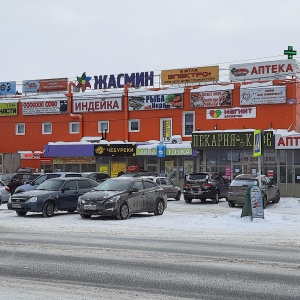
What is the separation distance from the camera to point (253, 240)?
591 inches

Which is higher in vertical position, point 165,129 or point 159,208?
point 165,129

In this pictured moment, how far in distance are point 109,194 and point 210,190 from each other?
1157 cm

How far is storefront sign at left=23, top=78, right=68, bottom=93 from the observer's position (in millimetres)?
49125

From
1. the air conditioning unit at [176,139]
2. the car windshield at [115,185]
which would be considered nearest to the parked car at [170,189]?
the air conditioning unit at [176,139]

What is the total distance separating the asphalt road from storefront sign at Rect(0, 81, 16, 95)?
125ft

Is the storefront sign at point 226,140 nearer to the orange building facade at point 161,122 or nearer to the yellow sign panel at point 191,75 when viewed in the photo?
the orange building facade at point 161,122

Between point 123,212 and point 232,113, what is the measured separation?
2195 centimetres

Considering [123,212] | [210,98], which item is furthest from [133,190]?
[210,98]

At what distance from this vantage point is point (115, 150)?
42.4m

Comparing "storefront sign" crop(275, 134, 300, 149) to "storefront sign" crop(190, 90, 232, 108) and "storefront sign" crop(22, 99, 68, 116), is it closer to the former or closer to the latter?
"storefront sign" crop(190, 90, 232, 108)

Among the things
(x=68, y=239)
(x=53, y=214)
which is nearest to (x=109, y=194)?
(x=53, y=214)

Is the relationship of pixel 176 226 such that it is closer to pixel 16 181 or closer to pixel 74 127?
pixel 16 181

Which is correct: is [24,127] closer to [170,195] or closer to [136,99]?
[136,99]

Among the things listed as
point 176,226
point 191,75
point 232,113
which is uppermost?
point 191,75
